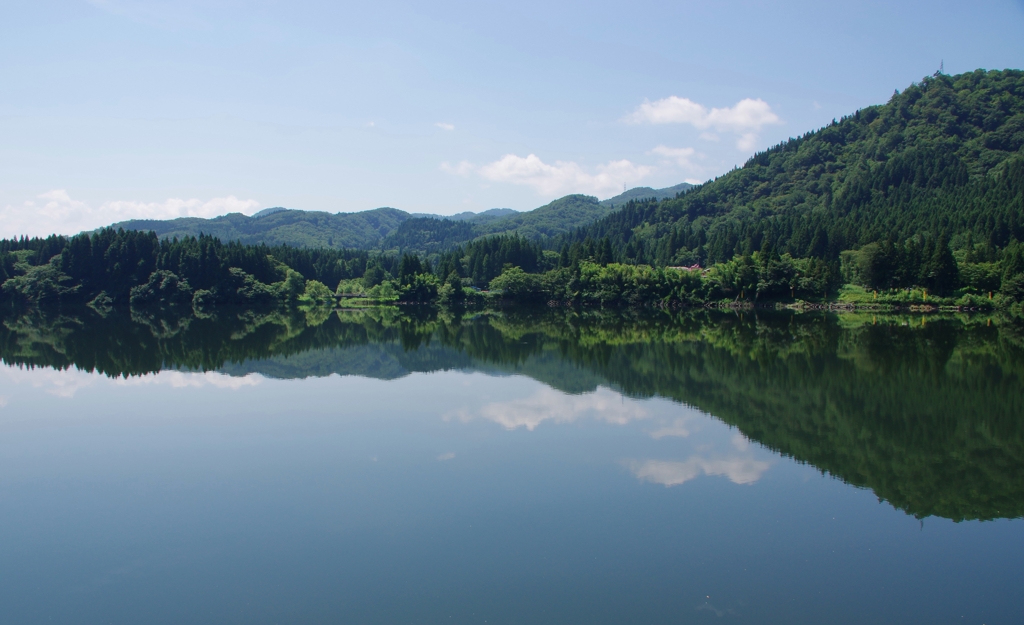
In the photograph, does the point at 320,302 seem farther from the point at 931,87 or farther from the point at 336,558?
the point at 931,87

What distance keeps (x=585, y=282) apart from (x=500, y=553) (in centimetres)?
7280

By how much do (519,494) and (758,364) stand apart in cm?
2057

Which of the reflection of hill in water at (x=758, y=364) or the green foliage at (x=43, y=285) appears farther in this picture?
the green foliage at (x=43, y=285)

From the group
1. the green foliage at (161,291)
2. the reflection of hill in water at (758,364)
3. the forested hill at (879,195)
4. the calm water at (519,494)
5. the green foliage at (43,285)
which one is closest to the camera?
the calm water at (519,494)

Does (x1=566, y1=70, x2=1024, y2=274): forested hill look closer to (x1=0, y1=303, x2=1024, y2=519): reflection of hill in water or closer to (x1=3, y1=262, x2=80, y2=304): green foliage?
(x1=0, y1=303, x2=1024, y2=519): reflection of hill in water

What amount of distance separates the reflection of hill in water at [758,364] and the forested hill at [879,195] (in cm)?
3104

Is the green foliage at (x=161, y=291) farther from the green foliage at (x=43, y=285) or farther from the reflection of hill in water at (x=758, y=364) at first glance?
the reflection of hill in water at (x=758, y=364)

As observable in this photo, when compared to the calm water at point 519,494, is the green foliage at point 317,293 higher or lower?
higher

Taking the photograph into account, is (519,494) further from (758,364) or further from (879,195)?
(879,195)

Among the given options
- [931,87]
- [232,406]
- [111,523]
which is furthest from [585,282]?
[931,87]

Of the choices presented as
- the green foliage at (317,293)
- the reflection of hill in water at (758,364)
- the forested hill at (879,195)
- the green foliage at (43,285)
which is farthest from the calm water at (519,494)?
the green foliage at (317,293)

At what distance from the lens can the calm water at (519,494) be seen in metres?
9.88

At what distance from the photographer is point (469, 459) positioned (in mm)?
16609

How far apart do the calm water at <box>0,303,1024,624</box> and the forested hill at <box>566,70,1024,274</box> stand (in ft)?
185
